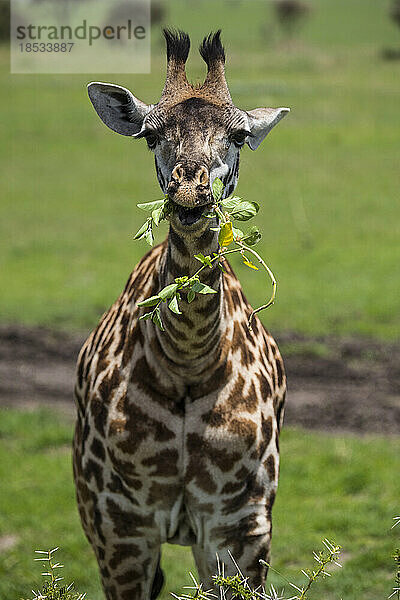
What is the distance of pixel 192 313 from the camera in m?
3.87

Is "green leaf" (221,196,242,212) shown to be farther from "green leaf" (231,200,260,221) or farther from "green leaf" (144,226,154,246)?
"green leaf" (144,226,154,246)

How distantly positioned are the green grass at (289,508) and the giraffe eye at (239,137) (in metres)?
3.14

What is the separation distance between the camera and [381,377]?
9.59 metres

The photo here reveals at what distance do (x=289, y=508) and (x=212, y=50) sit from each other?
414 cm

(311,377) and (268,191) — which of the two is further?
(268,191)

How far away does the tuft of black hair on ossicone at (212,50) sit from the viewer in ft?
13.0

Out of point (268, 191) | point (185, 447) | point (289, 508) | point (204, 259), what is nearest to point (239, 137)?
point (204, 259)

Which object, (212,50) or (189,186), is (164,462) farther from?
(212,50)

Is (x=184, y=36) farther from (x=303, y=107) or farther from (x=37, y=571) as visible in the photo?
(x=303, y=107)

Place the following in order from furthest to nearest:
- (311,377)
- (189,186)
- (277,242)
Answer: (277,242), (311,377), (189,186)

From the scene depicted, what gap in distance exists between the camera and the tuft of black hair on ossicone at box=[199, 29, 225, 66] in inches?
157

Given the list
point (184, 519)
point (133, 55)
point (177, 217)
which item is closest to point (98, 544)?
point (184, 519)

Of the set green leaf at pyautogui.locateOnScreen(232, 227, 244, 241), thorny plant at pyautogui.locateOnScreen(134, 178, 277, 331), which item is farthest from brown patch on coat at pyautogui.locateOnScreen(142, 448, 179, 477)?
green leaf at pyautogui.locateOnScreen(232, 227, 244, 241)

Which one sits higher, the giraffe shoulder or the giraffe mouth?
the giraffe mouth
